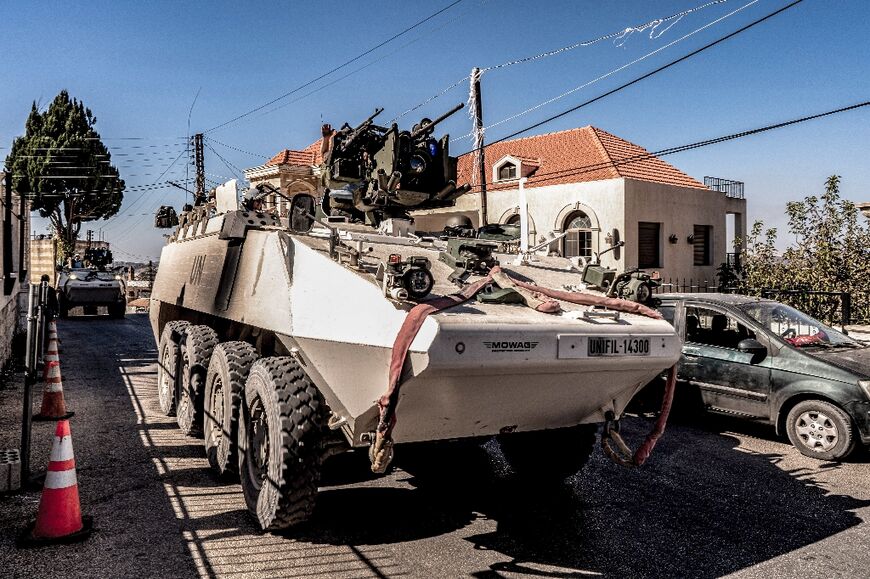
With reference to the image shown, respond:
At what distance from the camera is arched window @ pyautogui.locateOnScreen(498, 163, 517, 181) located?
24156mm

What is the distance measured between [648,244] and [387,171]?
55.0 feet

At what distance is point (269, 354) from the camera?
5520mm

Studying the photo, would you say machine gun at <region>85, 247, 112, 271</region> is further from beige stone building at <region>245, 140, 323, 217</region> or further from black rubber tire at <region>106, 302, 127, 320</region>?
beige stone building at <region>245, 140, 323, 217</region>

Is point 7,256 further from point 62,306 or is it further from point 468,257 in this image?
point 62,306

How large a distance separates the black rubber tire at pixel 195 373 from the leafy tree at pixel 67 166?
27.7 metres

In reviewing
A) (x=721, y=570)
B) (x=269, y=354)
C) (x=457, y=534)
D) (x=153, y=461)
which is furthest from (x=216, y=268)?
(x=721, y=570)

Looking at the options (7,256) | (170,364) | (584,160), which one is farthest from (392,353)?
(584,160)

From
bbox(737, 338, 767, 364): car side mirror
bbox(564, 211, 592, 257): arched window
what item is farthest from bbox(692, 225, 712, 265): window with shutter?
bbox(737, 338, 767, 364): car side mirror

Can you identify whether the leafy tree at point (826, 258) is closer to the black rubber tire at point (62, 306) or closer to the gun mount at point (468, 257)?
the gun mount at point (468, 257)

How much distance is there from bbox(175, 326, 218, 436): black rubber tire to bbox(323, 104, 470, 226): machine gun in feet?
5.58

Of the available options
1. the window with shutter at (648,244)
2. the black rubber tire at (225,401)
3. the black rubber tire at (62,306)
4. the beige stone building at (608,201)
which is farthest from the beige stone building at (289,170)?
the black rubber tire at (225,401)

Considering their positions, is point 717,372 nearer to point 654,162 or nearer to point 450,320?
point 450,320

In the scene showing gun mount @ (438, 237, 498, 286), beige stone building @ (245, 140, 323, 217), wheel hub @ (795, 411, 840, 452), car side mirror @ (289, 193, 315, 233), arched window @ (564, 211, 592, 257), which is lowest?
wheel hub @ (795, 411, 840, 452)

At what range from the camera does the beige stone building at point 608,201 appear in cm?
2041
